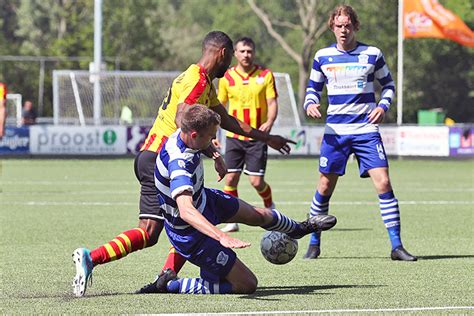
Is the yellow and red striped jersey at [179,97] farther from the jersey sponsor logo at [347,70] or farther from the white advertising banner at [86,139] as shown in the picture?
the white advertising banner at [86,139]

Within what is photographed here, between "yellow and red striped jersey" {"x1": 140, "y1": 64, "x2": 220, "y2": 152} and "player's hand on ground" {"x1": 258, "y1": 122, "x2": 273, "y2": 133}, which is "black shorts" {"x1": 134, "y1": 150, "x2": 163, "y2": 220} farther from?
"player's hand on ground" {"x1": 258, "y1": 122, "x2": 273, "y2": 133}

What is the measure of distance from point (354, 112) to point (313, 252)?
142 centimetres

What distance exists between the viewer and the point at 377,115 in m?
10.9

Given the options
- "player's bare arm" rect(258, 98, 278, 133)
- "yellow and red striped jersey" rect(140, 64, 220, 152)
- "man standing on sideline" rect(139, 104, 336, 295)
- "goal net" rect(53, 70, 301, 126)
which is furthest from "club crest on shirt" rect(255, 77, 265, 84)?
"goal net" rect(53, 70, 301, 126)

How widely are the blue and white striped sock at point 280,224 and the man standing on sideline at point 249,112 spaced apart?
18.1 ft

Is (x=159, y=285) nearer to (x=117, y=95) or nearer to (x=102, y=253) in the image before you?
(x=102, y=253)

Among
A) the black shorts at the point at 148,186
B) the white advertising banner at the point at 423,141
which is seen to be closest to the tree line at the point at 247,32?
the white advertising banner at the point at 423,141

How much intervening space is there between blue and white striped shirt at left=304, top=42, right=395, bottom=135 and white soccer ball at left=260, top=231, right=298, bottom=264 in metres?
2.29

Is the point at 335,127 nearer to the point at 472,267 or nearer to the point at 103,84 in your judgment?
the point at 472,267

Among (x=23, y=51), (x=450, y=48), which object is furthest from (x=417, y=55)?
(x=23, y=51)

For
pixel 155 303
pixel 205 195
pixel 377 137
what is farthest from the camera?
pixel 377 137

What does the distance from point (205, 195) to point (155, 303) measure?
0.99m

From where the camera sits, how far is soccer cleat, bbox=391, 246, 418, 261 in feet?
35.8

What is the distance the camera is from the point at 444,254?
1155 centimetres
